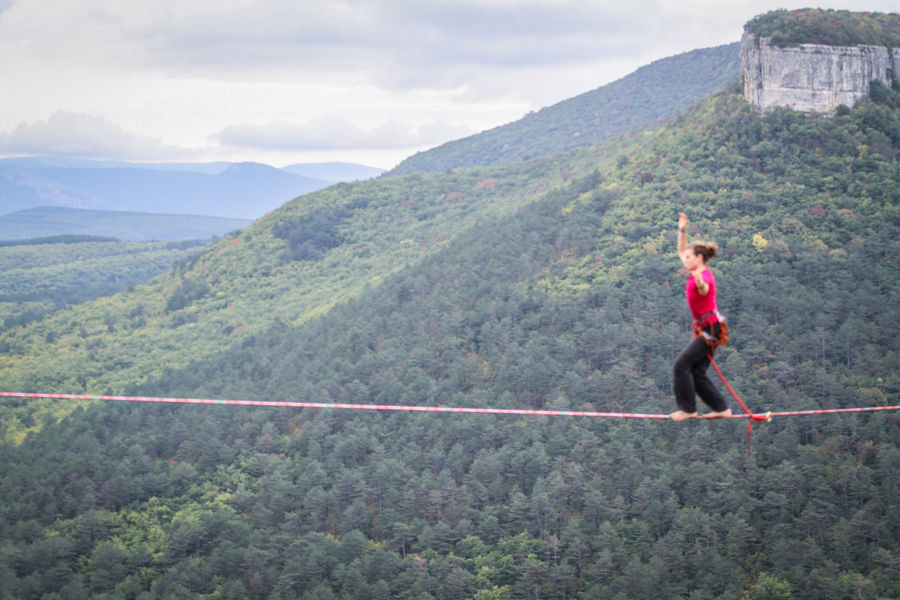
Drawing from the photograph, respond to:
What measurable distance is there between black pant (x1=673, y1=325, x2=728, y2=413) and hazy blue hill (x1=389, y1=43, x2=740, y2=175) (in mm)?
125898

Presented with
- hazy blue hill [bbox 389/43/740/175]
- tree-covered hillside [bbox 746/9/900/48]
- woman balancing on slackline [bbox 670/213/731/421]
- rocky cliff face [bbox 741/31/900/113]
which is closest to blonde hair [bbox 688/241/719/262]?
woman balancing on slackline [bbox 670/213/731/421]

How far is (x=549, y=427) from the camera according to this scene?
48219 mm

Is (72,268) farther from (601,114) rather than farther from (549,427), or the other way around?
(549,427)

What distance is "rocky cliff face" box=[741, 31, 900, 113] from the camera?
201ft

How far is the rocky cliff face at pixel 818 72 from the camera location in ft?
201

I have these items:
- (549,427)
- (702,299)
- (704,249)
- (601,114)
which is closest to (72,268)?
(601,114)

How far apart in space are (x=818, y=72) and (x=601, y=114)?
86917 millimetres

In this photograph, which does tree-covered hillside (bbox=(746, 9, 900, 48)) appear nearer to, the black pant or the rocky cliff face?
the rocky cliff face

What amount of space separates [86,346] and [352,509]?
53.3m

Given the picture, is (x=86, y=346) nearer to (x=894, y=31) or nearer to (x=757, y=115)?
(x=757, y=115)

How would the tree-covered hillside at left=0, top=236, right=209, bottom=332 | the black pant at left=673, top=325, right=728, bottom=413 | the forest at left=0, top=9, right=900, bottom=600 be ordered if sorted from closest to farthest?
the black pant at left=673, top=325, right=728, bottom=413
the forest at left=0, top=9, right=900, bottom=600
the tree-covered hillside at left=0, top=236, right=209, bottom=332

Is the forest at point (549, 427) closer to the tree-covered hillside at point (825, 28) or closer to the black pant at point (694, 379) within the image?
the tree-covered hillside at point (825, 28)

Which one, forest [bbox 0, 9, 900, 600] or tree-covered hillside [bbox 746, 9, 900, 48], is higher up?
tree-covered hillside [bbox 746, 9, 900, 48]

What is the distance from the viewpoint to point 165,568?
4169 cm
